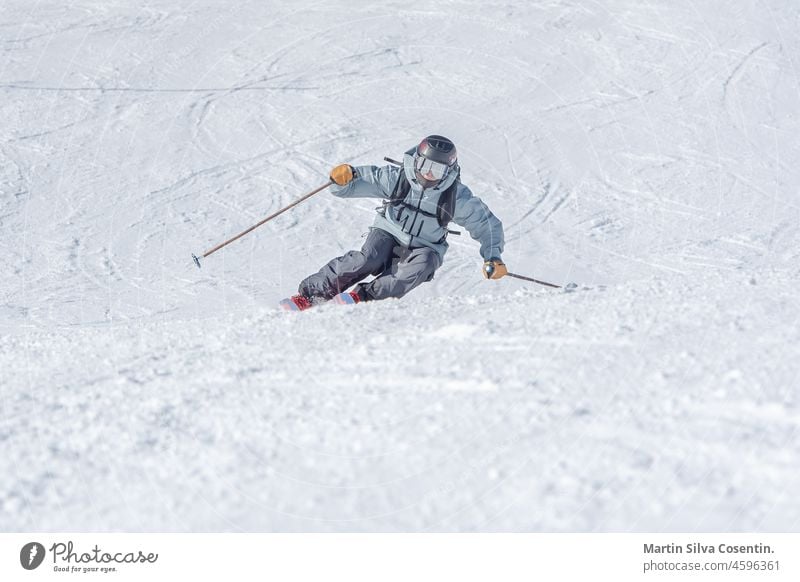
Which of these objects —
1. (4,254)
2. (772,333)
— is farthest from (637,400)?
(4,254)

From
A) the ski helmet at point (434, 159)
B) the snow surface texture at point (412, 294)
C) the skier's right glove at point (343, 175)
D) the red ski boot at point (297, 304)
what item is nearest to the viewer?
the snow surface texture at point (412, 294)

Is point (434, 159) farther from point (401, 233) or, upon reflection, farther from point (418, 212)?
point (401, 233)

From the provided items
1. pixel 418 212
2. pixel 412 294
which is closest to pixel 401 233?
pixel 418 212

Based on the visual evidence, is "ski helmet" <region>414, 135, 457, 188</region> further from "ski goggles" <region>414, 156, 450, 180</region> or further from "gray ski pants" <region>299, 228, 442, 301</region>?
"gray ski pants" <region>299, 228, 442, 301</region>

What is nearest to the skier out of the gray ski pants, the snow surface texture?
the gray ski pants

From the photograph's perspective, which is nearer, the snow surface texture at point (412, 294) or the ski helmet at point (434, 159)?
the snow surface texture at point (412, 294)

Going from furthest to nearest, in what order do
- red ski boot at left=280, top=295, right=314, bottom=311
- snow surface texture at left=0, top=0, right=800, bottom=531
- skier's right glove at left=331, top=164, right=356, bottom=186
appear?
red ski boot at left=280, top=295, right=314, bottom=311 → skier's right glove at left=331, top=164, right=356, bottom=186 → snow surface texture at left=0, top=0, right=800, bottom=531

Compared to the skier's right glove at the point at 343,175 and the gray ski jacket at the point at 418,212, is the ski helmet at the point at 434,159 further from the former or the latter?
the skier's right glove at the point at 343,175

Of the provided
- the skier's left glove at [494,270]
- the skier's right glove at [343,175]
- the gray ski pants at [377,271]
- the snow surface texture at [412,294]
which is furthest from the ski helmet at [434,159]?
the snow surface texture at [412,294]

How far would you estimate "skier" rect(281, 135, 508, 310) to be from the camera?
7.01m

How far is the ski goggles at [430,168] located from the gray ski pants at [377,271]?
2.04 feet

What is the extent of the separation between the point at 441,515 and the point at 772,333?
198cm

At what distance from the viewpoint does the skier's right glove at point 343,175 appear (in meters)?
6.94

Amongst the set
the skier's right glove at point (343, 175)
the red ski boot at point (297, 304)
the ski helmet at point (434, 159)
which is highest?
the ski helmet at point (434, 159)
